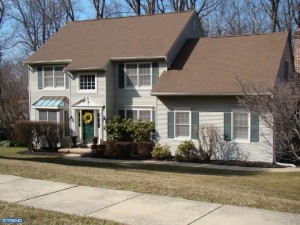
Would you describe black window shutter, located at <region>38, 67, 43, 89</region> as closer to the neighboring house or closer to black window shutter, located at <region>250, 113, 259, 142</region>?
the neighboring house

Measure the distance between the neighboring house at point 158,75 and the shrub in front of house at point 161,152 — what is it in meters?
0.69

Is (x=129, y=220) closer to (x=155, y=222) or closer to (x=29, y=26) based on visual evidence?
(x=155, y=222)

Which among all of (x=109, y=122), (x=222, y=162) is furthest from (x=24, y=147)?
(x=222, y=162)

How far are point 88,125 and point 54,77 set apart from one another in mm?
3797

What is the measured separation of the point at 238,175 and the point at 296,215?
10204 mm

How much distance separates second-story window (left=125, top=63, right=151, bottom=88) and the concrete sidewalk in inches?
607

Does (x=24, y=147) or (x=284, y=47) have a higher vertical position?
(x=284, y=47)

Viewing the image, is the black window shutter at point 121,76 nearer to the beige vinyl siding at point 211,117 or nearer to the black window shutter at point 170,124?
the beige vinyl siding at point 211,117

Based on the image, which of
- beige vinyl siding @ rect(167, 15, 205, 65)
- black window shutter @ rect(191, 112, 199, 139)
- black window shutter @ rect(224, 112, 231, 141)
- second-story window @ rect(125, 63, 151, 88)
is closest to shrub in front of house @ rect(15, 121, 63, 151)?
second-story window @ rect(125, 63, 151, 88)

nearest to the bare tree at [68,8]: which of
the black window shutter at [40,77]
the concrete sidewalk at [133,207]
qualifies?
the black window shutter at [40,77]

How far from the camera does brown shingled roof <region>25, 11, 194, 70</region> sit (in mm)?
23969

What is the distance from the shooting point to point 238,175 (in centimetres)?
1648

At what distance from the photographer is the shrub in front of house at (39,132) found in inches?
977

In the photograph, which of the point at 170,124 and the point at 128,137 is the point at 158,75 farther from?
the point at 128,137
